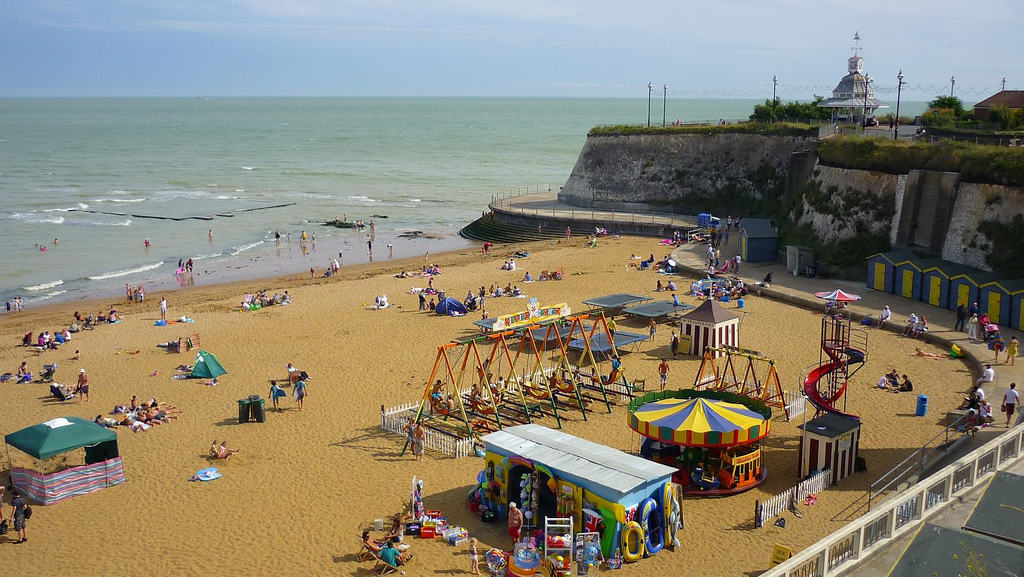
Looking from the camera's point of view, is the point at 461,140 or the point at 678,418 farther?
the point at 461,140

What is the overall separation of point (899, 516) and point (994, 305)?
18716 millimetres

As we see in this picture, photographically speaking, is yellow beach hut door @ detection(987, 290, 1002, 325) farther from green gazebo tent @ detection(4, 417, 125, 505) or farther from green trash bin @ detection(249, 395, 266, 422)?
green gazebo tent @ detection(4, 417, 125, 505)

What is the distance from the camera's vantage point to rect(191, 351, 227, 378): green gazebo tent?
24391mm

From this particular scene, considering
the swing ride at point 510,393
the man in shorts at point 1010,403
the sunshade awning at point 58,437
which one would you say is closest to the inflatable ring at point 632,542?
the swing ride at point 510,393

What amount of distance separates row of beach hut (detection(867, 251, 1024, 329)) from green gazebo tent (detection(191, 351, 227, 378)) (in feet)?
76.5

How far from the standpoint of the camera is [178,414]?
71.1ft

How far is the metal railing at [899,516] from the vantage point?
1009 cm

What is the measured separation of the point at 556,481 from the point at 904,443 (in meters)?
8.69

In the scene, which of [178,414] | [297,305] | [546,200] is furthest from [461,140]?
[178,414]

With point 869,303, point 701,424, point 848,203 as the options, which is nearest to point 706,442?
point 701,424

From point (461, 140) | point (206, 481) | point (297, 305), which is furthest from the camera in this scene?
point (461, 140)

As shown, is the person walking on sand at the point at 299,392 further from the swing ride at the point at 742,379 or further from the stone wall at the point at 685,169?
the stone wall at the point at 685,169

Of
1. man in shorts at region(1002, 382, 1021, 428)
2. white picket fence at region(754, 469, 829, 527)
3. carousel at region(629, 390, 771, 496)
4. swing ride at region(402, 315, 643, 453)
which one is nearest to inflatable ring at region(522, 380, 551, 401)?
swing ride at region(402, 315, 643, 453)

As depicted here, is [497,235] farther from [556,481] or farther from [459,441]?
[556,481]
